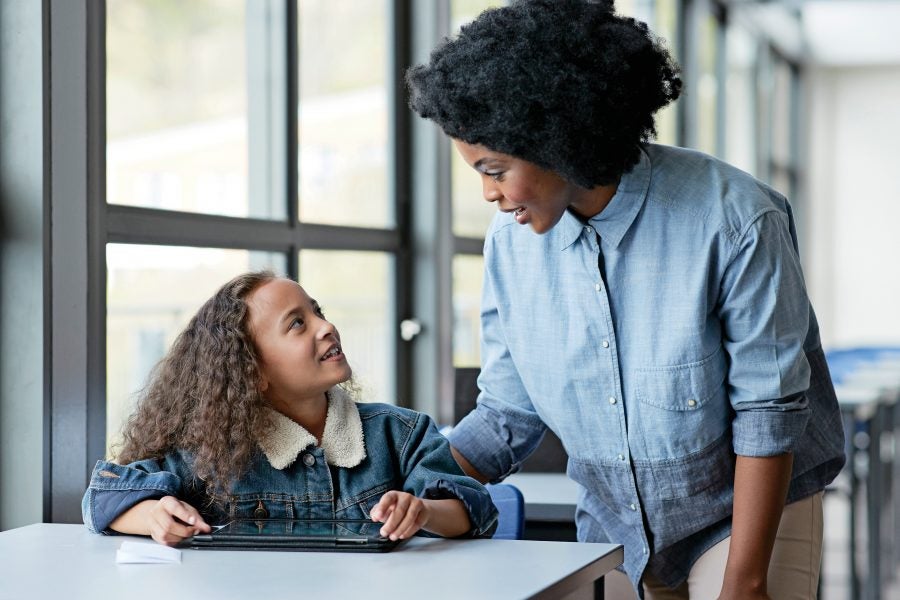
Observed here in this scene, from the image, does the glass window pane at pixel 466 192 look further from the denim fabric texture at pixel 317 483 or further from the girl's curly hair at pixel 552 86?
the girl's curly hair at pixel 552 86

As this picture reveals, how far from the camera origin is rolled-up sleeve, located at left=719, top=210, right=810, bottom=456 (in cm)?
142

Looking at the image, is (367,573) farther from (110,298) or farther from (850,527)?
(850,527)

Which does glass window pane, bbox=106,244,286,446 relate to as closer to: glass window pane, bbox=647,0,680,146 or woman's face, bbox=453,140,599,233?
woman's face, bbox=453,140,599,233

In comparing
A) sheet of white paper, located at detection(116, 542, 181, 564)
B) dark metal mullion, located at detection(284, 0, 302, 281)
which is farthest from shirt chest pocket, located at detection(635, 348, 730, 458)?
dark metal mullion, located at detection(284, 0, 302, 281)

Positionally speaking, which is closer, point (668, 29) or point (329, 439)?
point (329, 439)

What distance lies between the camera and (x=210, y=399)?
160 centimetres

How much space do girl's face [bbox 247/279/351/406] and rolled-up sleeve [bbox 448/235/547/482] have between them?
0.22 meters

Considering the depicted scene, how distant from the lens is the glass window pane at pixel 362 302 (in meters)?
3.17

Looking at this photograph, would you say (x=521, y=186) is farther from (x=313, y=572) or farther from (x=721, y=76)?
(x=721, y=76)

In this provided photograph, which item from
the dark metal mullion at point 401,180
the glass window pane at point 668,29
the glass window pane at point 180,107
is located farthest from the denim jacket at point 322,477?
the glass window pane at point 668,29

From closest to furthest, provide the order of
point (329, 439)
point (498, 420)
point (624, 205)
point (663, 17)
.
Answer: point (624, 205), point (329, 439), point (498, 420), point (663, 17)

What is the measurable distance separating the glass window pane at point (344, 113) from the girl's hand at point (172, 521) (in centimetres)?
168

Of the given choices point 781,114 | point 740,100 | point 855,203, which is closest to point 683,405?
point 740,100

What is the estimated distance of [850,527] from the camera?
3734 millimetres
